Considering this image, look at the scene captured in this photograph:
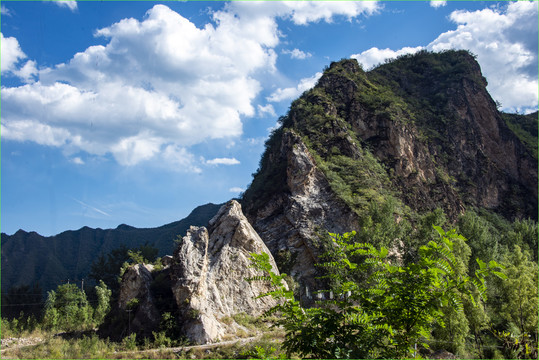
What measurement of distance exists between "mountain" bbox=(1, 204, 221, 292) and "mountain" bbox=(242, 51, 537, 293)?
36.5 m

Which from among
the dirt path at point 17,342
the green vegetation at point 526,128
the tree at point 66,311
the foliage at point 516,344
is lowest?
the foliage at point 516,344

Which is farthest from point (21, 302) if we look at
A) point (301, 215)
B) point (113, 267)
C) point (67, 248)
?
point (67, 248)

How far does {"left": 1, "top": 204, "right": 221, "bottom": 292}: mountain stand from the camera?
79.4 meters

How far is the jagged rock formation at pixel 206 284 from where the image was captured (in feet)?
71.7

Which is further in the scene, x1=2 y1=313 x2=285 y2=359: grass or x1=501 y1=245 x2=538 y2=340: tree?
x1=501 y1=245 x2=538 y2=340: tree

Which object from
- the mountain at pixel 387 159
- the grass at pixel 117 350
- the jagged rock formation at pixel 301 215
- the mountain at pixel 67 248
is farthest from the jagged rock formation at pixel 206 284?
the mountain at pixel 67 248

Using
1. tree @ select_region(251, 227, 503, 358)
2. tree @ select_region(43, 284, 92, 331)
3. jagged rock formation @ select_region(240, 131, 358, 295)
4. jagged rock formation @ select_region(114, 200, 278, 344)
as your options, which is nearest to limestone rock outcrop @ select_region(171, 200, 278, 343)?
jagged rock formation @ select_region(114, 200, 278, 344)

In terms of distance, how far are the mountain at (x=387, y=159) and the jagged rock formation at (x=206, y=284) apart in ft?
32.5

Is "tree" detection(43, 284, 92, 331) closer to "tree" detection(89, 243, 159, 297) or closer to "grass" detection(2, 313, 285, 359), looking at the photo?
"grass" detection(2, 313, 285, 359)

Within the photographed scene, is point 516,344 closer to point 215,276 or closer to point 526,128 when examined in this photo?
point 215,276

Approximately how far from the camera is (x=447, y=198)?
186 feet

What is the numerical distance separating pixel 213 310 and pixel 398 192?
34.8 metres

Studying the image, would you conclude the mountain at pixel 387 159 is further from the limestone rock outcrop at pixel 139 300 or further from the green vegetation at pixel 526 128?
the limestone rock outcrop at pixel 139 300

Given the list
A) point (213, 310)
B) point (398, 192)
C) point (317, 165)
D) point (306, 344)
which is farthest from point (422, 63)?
point (306, 344)
